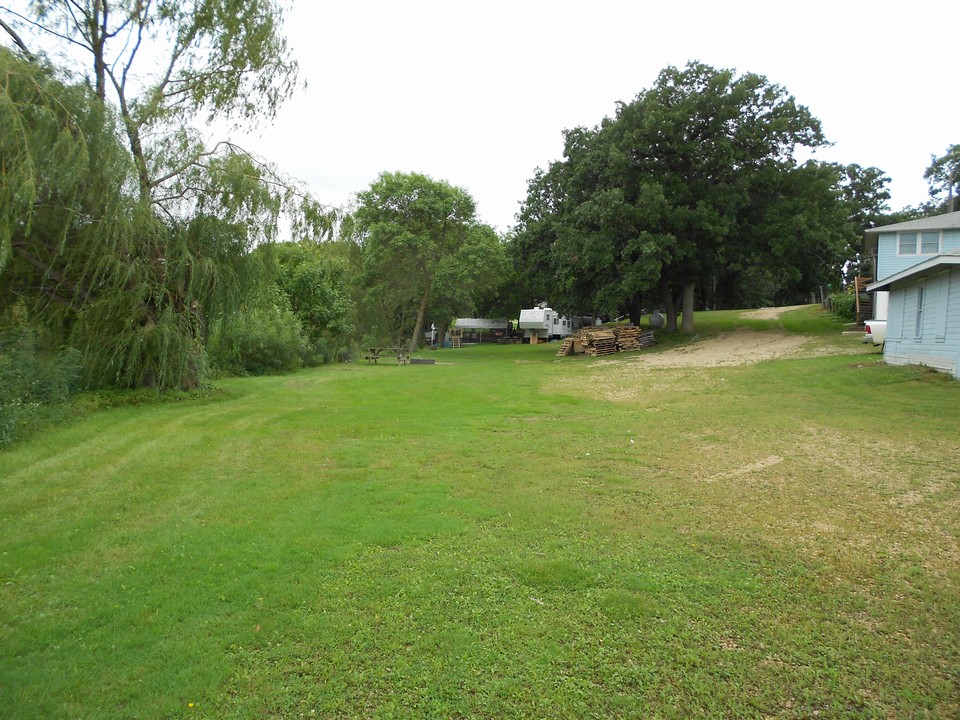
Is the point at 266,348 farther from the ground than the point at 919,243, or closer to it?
closer to it

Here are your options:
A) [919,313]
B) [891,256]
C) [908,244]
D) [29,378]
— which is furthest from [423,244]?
[29,378]

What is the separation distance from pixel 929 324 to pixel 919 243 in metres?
13.2

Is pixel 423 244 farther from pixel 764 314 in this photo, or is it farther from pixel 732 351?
pixel 764 314

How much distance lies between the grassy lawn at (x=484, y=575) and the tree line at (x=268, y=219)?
438 centimetres

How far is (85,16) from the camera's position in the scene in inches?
502

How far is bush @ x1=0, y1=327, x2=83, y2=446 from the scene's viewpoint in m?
8.93

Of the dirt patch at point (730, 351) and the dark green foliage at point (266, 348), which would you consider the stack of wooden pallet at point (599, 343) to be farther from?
the dark green foliage at point (266, 348)

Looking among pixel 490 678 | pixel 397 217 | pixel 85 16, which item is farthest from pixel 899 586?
pixel 397 217

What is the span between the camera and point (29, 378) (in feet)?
34.1

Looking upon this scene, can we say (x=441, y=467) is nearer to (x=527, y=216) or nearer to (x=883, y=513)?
(x=883, y=513)

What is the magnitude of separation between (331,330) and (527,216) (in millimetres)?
12913

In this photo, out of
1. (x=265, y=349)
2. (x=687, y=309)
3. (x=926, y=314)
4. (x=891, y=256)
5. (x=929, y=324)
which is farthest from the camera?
(x=687, y=309)

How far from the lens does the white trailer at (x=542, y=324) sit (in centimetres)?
4772

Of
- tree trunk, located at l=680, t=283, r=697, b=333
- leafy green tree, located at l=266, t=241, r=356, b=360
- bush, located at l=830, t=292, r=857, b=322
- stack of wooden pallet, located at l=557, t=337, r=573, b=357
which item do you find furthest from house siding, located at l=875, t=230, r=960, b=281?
leafy green tree, located at l=266, t=241, r=356, b=360
